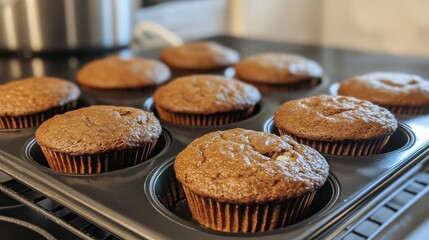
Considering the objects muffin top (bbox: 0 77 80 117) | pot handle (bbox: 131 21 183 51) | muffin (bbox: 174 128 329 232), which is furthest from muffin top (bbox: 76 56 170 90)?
muffin (bbox: 174 128 329 232)

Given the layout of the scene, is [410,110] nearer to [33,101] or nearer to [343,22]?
[33,101]

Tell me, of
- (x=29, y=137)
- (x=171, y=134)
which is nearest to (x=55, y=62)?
(x=29, y=137)

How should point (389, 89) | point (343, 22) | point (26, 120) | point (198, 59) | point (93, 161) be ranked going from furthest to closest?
point (343, 22) → point (198, 59) → point (389, 89) → point (26, 120) → point (93, 161)

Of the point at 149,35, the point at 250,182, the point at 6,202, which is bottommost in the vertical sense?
the point at 6,202

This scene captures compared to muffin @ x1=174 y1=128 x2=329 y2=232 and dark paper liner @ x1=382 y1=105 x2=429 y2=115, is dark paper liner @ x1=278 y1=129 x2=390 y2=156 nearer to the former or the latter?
muffin @ x1=174 y1=128 x2=329 y2=232

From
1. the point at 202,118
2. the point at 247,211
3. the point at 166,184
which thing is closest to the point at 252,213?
the point at 247,211

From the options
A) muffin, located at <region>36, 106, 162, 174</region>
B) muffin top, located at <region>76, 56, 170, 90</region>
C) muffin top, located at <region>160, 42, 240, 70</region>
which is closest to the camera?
muffin, located at <region>36, 106, 162, 174</region>

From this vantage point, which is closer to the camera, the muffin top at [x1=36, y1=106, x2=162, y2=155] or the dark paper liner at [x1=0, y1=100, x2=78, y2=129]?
the muffin top at [x1=36, y1=106, x2=162, y2=155]
